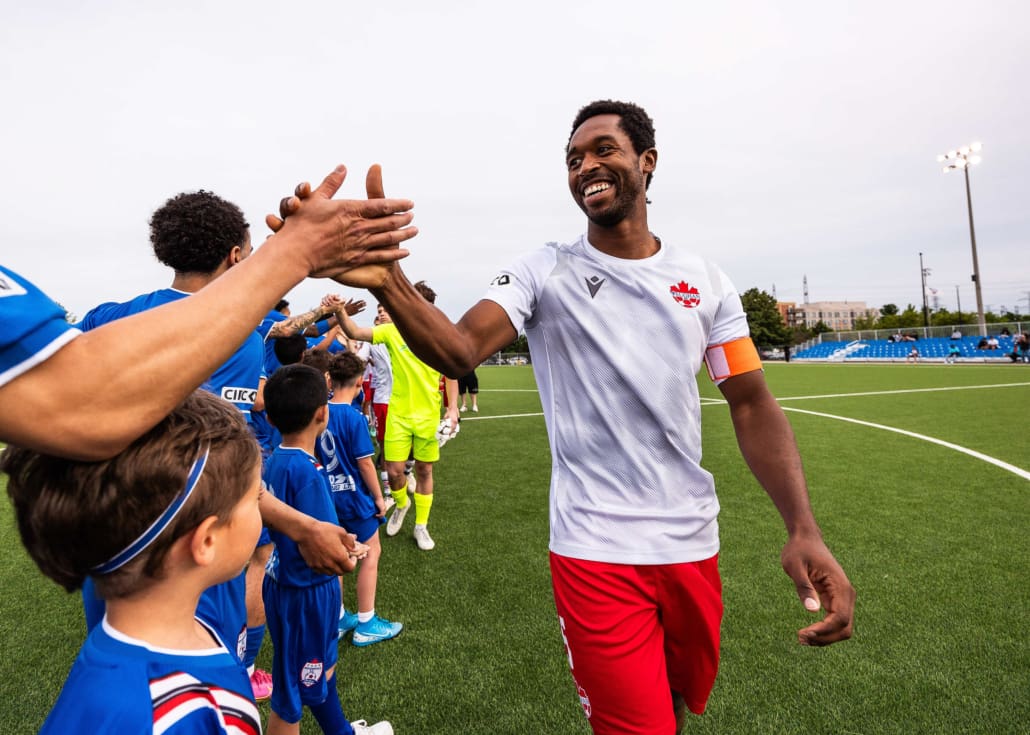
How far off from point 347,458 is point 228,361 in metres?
1.91

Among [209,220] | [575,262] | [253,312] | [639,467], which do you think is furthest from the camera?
[209,220]

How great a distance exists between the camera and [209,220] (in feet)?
8.52

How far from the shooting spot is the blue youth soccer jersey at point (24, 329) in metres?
0.70

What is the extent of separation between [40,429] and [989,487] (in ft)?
27.1

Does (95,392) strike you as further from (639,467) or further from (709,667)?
(709,667)

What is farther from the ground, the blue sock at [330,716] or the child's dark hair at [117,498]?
the child's dark hair at [117,498]

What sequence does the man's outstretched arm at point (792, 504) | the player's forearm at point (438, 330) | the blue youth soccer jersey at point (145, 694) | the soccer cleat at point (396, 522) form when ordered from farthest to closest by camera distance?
the soccer cleat at point (396, 522) → the man's outstretched arm at point (792, 504) → the player's forearm at point (438, 330) → the blue youth soccer jersey at point (145, 694)

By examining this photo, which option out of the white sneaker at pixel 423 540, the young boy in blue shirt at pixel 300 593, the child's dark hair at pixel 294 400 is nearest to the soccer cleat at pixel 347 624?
the young boy in blue shirt at pixel 300 593

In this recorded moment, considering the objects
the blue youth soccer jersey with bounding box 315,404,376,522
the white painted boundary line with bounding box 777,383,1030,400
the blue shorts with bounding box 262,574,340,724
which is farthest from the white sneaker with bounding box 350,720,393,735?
the white painted boundary line with bounding box 777,383,1030,400

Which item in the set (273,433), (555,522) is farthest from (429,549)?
(555,522)

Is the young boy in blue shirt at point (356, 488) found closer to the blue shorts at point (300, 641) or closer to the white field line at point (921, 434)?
the blue shorts at point (300, 641)

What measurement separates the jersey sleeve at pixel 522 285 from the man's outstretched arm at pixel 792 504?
2.78ft

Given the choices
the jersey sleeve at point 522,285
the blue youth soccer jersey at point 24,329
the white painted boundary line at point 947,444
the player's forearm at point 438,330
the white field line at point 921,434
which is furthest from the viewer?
the white field line at point 921,434

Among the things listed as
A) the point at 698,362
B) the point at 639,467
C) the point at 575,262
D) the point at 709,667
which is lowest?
the point at 709,667
